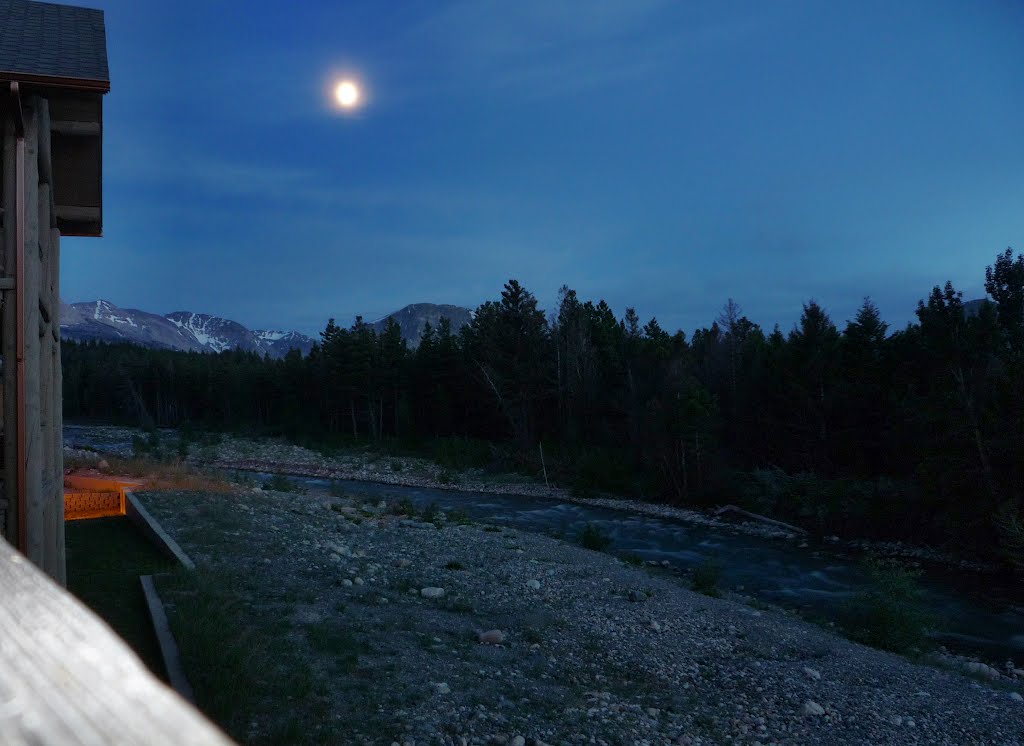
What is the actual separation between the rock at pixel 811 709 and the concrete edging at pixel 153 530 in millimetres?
7690

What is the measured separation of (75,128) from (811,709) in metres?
9.22

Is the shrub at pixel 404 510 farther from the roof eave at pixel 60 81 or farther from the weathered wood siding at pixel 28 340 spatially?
the roof eave at pixel 60 81

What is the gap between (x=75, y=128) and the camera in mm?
6055

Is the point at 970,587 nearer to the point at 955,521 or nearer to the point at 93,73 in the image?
the point at 955,521

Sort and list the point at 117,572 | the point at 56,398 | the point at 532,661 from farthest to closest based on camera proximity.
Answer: the point at 117,572 < the point at 532,661 < the point at 56,398

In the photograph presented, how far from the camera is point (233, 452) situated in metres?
41.3

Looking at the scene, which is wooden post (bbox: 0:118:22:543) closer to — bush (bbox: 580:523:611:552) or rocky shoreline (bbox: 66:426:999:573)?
bush (bbox: 580:523:611:552)

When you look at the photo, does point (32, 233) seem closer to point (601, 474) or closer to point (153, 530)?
point (153, 530)

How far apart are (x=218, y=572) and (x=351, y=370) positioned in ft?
143

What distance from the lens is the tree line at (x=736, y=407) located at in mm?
19531

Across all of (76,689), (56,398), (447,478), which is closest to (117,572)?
(56,398)

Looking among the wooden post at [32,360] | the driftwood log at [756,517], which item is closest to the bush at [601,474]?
the driftwood log at [756,517]

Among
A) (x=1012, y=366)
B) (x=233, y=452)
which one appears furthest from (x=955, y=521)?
(x=233, y=452)

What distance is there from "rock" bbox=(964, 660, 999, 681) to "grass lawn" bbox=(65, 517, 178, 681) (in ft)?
36.1
